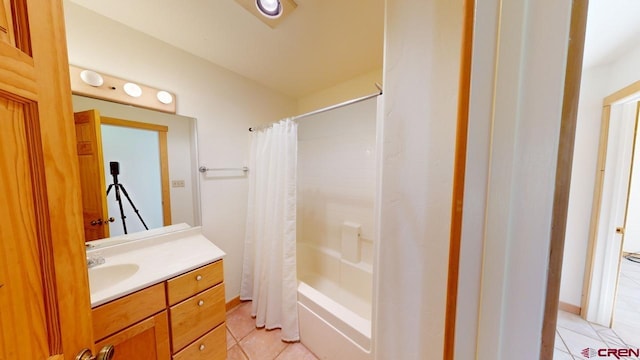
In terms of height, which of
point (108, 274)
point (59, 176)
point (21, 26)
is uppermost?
point (21, 26)

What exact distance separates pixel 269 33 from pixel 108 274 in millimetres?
1742

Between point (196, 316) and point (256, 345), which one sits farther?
point (256, 345)

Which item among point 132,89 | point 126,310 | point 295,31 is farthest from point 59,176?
point 295,31

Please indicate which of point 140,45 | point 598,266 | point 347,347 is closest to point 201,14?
point 140,45

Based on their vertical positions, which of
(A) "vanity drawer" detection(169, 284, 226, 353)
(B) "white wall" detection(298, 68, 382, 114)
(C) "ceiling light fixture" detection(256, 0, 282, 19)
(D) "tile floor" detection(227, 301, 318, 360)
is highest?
(C) "ceiling light fixture" detection(256, 0, 282, 19)

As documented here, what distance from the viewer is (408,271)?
655 mm

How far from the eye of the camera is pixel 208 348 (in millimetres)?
1204

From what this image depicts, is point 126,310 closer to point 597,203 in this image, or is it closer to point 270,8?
point 270,8

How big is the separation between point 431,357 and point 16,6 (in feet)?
4.37

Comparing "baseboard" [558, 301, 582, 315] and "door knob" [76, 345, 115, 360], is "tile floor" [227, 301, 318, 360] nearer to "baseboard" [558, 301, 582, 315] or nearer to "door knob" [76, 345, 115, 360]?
"door knob" [76, 345, 115, 360]

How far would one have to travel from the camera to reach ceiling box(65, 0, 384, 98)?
1.12 meters

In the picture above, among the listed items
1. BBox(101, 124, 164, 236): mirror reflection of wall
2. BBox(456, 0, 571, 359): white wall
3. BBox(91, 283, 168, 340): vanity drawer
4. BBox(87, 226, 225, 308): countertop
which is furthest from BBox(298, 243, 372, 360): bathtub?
BBox(101, 124, 164, 236): mirror reflection of wall

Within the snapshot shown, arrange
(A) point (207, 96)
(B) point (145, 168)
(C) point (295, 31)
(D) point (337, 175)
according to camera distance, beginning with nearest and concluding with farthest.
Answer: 1. (C) point (295, 31)
2. (B) point (145, 168)
3. (A) point (207, 96)
4. (D) point (337, 175)

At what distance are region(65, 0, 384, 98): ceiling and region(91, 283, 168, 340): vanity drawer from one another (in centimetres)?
153
